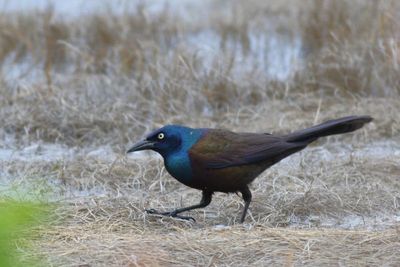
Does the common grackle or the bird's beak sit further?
the bird's beak

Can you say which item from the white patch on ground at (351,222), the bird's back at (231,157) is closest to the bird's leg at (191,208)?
the bird's back at (231,157)

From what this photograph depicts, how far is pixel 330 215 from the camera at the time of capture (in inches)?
217

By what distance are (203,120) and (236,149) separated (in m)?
2.71

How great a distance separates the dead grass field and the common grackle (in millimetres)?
256

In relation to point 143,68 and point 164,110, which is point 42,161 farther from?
point 143,68

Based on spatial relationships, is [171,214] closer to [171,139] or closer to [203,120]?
[171,139]

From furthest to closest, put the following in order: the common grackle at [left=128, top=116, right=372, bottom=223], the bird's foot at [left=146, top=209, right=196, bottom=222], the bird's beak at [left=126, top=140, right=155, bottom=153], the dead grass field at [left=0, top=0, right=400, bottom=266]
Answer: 1. the bird's foot at [left=146, top=209, right=196, bottom=222]
2. the bird's beak at [left=126, top=140, right=155, bottom=153]
3. the common grackle at [left=128, top=116, right=372, bottom=223]
4. the dead grass field at [left=0, top=0, right=400, bottom=266]

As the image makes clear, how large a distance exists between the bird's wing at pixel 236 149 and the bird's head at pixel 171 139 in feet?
0.16

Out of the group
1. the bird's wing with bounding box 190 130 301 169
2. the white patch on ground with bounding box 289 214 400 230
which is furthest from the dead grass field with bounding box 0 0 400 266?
the bird's wing with bounding box 190 130 301 169

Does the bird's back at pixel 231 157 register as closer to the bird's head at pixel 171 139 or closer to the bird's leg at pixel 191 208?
the bird's head at pixel 171 139

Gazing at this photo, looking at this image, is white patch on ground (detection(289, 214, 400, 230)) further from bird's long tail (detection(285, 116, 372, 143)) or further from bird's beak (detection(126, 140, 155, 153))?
bird's beak (detection(126, 140, 155, 153))

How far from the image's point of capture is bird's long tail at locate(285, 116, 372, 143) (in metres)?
5.21

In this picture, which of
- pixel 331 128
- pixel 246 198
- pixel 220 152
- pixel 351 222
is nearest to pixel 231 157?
pixel 220 152

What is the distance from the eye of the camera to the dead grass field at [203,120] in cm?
449
